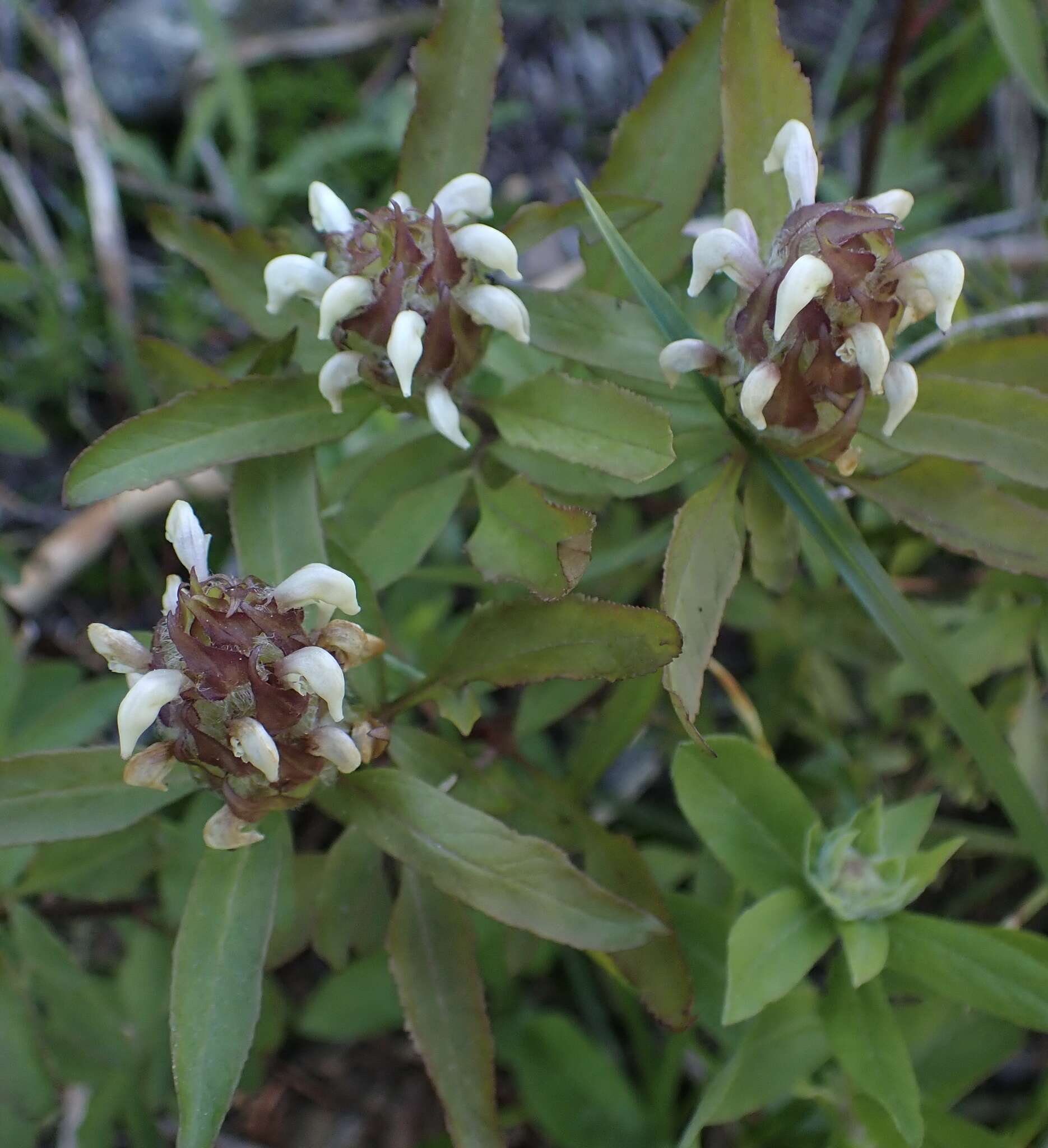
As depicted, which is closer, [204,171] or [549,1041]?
[549,1041]

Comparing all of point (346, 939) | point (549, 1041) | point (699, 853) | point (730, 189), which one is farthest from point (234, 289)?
point (549, 1041)

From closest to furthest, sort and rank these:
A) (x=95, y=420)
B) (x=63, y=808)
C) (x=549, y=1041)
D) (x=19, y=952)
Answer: (x=63, y=808), (x=19, y=952), (x=549, y=1041), (x=95, y=420)

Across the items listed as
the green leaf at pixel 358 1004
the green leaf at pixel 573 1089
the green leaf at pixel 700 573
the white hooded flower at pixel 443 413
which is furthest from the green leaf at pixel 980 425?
the green leaf at pixel 358 1004

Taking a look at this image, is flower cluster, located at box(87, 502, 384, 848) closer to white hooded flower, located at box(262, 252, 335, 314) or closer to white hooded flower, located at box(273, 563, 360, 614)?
white hooded flower, located at box(273, 563, 360, 614)

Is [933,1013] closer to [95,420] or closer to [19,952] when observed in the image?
[19,952]

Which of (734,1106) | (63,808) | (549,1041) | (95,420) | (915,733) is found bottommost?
(549,1041)

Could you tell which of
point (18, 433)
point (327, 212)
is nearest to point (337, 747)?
point (327, 212)
